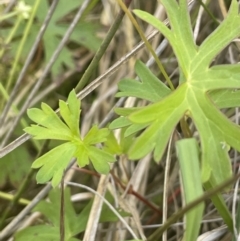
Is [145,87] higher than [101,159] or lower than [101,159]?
higher

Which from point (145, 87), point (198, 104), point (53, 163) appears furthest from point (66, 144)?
point (198, 104)

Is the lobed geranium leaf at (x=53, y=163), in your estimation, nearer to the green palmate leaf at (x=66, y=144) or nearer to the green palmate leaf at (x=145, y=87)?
the green palmate leaf at (x=66, y=144)

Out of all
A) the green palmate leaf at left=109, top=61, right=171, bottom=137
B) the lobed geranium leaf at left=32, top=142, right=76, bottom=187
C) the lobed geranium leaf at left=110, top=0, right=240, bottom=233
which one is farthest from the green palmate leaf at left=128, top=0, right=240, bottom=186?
the lobed geranium leaf at left=32, top=142, right=76, bottom=187

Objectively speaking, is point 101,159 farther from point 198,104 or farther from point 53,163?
point 198,104

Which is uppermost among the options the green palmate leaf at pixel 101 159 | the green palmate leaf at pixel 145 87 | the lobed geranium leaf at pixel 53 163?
the green palmate leaf at pixel 145 87

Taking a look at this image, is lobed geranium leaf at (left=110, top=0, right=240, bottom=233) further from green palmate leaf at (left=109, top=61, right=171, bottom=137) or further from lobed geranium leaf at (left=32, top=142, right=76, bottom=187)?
lobed geranium leaf at (left=32, top=142, right=76, bottom=187)

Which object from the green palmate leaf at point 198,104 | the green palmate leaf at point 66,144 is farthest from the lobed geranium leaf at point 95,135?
the green palmate leaf at point 198,104

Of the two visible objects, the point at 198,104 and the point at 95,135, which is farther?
the point at 95,135

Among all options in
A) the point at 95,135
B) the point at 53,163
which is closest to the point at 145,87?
the point at 95,135

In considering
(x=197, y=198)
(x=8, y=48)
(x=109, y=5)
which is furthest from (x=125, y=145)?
(x=109, y=5)
